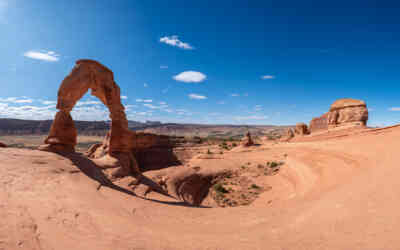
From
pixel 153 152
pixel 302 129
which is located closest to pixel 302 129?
pixel 302 129

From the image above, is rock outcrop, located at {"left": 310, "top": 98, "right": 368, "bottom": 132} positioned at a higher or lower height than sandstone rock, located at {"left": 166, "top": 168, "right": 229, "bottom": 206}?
higher

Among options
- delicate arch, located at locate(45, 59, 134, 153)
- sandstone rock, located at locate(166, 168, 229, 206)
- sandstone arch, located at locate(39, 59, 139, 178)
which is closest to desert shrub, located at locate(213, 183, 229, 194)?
sandstone rock, located at locate(166, 168, 229, 206)

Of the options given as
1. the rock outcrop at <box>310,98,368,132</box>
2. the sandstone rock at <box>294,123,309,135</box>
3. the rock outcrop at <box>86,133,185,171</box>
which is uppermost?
the rock outcrop at <box>310,98,368,132</box>

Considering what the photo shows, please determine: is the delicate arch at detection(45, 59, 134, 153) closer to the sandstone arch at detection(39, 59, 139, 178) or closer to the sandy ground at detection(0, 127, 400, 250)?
the sandstone arch at detection(39, 59, 139, 178)

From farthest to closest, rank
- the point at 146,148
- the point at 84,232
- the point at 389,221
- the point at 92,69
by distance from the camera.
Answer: the point at 146,148, the point at 92,69, the point at 84,232, the point at 389,221

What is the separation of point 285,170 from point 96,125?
136 metres

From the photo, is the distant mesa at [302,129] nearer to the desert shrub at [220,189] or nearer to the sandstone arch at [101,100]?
the desert shrub at [220,189]

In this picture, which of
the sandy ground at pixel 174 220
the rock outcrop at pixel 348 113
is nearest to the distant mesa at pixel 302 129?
the rock outcrop at pixel 348 113

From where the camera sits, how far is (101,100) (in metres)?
15.6

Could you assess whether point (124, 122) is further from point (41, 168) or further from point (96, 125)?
point (96, 125)

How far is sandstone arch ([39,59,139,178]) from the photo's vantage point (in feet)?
38.9

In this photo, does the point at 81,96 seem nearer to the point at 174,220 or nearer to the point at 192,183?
the point at 174,220

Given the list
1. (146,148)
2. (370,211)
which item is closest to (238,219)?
(370,211)

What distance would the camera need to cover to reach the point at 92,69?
1366 centimetres
